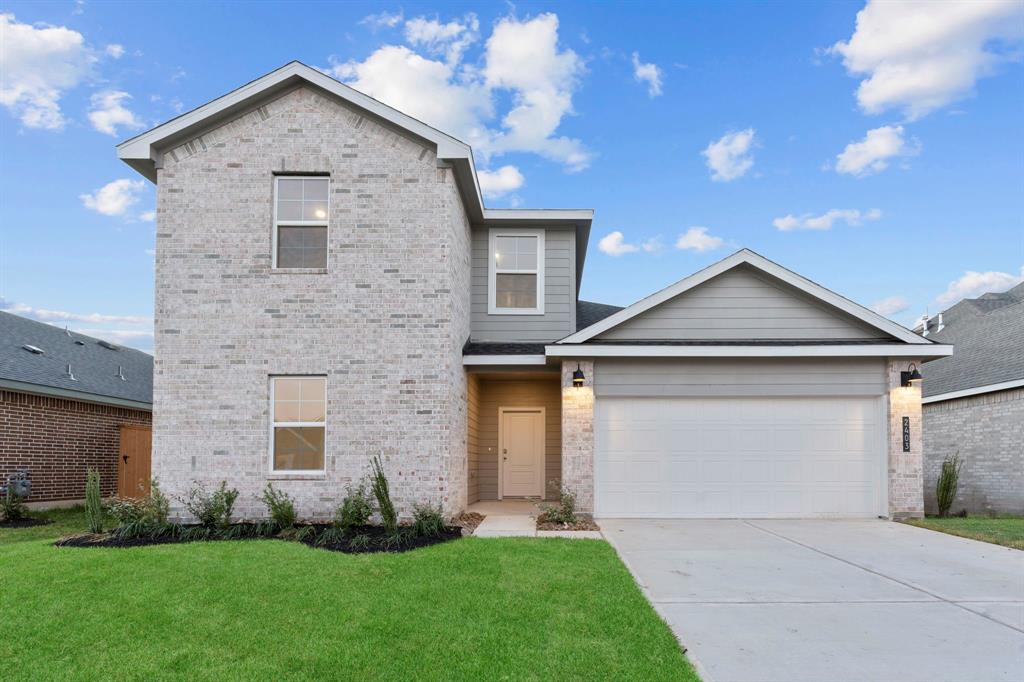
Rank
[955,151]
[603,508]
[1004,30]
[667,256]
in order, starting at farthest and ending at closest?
[667,256] < [955,151] < [1004,30] < [603,508]

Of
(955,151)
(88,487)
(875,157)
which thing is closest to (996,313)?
(955,151)

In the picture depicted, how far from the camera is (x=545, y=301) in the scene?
13.0 meters

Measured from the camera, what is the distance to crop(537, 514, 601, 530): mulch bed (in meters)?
9.93

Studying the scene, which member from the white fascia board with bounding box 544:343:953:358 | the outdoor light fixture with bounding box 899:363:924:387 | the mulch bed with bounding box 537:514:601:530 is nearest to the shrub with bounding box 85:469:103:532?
the mulch bed with bounding box 537:514:601:530

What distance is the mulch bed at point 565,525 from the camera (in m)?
9.93

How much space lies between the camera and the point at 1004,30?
507 inches

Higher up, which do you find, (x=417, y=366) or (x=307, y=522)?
(x=417, y=366)

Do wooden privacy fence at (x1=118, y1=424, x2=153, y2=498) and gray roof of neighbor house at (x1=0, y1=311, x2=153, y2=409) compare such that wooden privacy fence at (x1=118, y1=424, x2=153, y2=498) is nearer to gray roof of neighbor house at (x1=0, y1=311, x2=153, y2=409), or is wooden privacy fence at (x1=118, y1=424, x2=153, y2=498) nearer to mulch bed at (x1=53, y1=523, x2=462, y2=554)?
gray roof of neighbor house at (x1=0, y1=311, x2=153, y2=409)

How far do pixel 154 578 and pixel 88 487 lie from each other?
11.7ft

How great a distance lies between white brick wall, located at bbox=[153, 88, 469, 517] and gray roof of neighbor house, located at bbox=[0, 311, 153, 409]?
480 cm

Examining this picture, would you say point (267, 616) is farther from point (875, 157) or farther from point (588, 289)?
point (875, 157)

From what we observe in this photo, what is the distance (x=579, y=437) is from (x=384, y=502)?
3.59 m

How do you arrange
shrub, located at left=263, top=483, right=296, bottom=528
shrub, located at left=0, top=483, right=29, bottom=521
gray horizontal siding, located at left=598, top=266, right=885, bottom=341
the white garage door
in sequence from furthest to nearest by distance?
gray horizontal siding, located at left=598, top=266, right=885, bottom=341 → shrub, located at left=0, top=483, right=29, bottom=521 → the white garage door → shrub, located at left=263, top=483, right=296, bottom=528

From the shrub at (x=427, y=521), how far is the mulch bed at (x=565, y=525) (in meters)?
1.59
